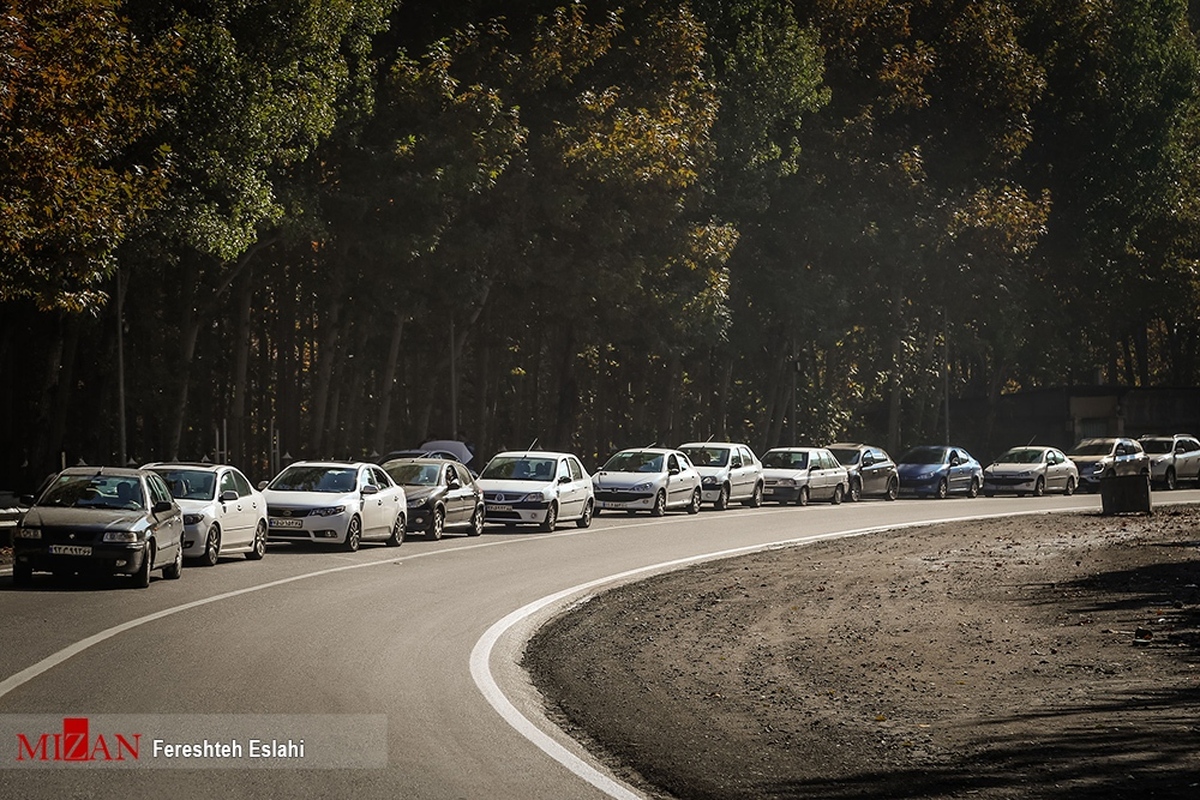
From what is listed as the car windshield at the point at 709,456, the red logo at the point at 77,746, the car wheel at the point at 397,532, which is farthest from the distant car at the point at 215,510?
the car windshield at the point at 709,456

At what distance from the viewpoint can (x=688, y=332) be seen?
178 ft

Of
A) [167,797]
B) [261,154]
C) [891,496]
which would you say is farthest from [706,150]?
[167,797]

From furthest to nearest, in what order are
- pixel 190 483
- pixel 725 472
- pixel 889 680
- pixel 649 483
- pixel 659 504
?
pixel 725 472
pixel 659 504
pixel 649 483
pixel 190 483
pixel 889 680

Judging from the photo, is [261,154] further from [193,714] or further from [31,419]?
[193,714]

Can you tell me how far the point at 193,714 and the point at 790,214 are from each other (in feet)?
169

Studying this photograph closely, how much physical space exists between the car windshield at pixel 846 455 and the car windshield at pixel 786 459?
3.60 m

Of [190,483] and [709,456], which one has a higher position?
[709,456]

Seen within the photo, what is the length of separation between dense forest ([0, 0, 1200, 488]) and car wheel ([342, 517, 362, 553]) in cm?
562

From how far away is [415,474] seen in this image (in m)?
32.5

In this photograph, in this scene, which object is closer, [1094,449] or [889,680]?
[889,680]

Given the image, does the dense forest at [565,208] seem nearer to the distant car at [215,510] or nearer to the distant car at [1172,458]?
the distant car at [215,510]

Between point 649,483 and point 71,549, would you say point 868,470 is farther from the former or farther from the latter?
point 71,549

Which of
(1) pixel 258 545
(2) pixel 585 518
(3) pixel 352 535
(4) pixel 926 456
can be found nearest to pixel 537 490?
(2) pixel 585 518

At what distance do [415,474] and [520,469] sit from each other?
3.68m
